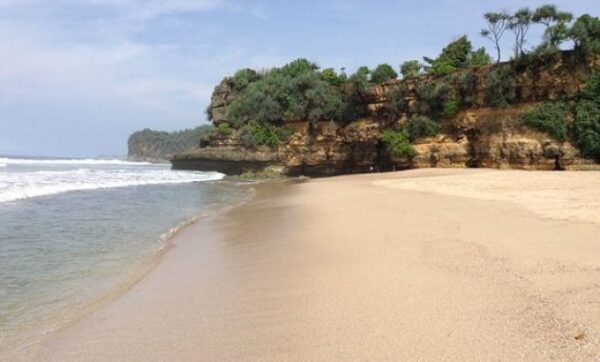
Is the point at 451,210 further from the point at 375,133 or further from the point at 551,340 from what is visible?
the point at 375,133

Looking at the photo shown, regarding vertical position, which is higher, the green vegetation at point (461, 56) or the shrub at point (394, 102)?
the green vegetation at point (461, 56)

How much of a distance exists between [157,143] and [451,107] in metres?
127

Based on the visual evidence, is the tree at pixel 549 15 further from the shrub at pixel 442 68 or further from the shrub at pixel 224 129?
the shrub at pixel 224 129

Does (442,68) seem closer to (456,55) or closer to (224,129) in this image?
(456,55)

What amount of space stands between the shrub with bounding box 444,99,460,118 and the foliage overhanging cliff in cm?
6

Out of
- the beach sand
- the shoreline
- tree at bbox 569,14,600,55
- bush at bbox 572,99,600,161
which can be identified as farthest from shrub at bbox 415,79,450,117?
the shoreline

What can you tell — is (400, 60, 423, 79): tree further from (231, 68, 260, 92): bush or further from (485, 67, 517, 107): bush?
(231, 68, 260, 92): bush

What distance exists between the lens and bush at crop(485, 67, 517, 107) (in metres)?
26.0

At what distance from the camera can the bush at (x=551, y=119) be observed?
23922 millimetres

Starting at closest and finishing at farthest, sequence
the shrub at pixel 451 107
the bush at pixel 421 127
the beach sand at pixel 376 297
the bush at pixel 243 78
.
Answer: the beach sand at pixel 376 297 < the shrub at pixel 451 107 < the bush at pixel 421 127 < the bush at pixel 243 78

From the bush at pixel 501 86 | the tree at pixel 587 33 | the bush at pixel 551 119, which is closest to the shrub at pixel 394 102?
the bush at pixel 501 86

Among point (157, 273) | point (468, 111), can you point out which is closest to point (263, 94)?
point (468, 111)

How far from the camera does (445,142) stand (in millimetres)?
28969

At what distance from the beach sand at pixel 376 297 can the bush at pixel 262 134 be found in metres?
27.9
